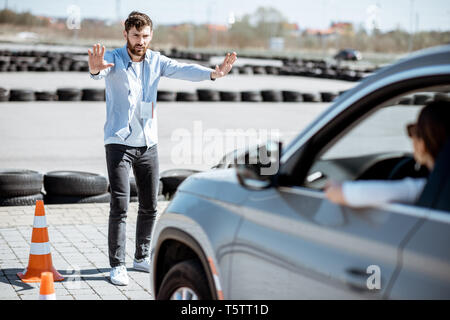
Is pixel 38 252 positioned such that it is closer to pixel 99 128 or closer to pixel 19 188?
pixel 19 188

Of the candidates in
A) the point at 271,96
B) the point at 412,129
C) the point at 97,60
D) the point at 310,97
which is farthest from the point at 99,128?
the point at 412,129

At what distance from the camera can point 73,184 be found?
8.96 meters

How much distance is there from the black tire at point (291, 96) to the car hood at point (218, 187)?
2306cm

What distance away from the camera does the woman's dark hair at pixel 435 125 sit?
2.66 metres

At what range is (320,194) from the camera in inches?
116

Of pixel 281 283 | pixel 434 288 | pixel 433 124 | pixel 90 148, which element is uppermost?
pixel 433 124

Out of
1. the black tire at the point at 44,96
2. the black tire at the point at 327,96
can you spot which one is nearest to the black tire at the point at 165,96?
the black tire at the point at 44,96

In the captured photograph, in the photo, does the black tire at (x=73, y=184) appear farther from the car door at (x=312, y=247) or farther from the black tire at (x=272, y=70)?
the black tire at (x=272, y=70)

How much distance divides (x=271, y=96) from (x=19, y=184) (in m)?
18.5
